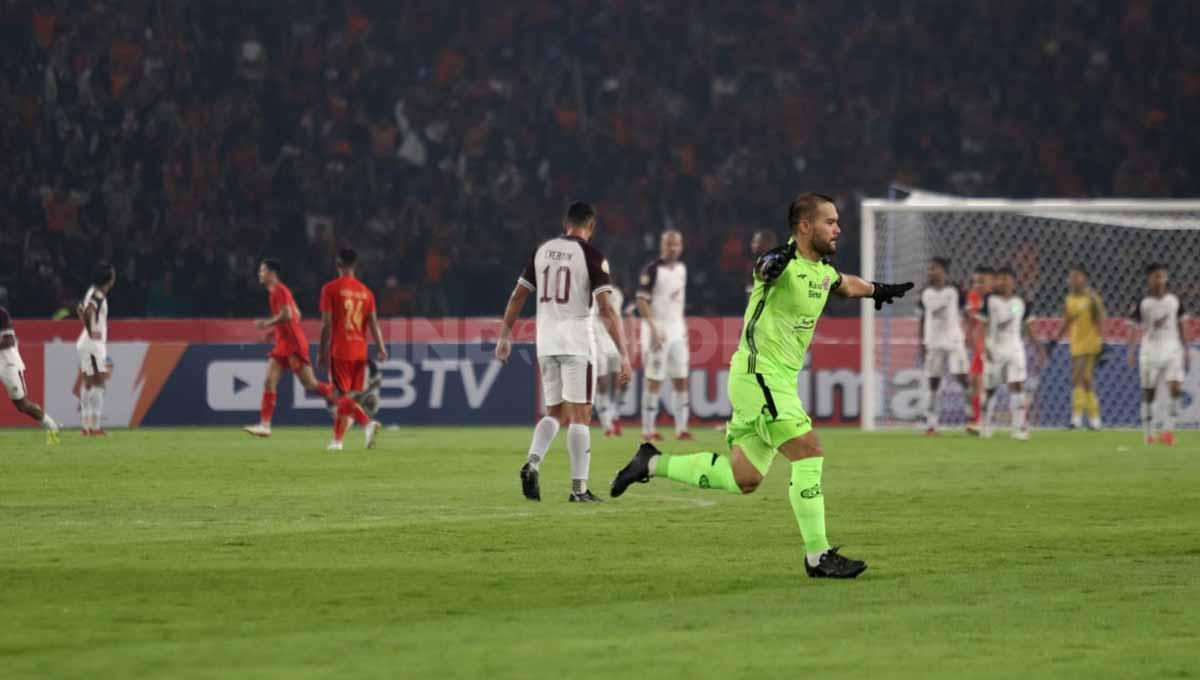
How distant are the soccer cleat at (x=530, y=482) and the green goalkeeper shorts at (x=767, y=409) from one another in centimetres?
404

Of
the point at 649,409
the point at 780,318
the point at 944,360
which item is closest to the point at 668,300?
the point at 649,409

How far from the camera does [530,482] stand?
12.8 m

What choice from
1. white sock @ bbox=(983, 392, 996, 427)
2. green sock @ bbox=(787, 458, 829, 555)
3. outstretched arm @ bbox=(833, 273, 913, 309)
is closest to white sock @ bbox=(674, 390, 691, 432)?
white sock @ bbox=(983, 392, 996, 427)

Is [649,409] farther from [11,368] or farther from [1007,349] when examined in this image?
[11,368]

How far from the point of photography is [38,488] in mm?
13898

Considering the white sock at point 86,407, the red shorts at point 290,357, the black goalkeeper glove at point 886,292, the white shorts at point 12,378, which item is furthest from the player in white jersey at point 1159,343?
the black goalkeeper glove at point 886,292

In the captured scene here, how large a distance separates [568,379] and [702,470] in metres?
3.90

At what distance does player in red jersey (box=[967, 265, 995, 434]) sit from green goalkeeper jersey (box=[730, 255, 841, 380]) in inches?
602

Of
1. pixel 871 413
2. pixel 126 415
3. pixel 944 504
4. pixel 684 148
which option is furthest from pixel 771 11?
pixel 944 504

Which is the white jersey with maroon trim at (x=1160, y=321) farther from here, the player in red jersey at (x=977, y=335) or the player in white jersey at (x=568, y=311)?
the player in white jersey at (x=568, y=311)

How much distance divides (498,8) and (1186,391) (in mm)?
13788

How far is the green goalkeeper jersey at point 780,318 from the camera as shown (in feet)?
28.8

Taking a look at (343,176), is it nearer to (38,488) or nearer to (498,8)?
(498,8)

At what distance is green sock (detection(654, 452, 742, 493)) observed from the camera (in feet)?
30.0
